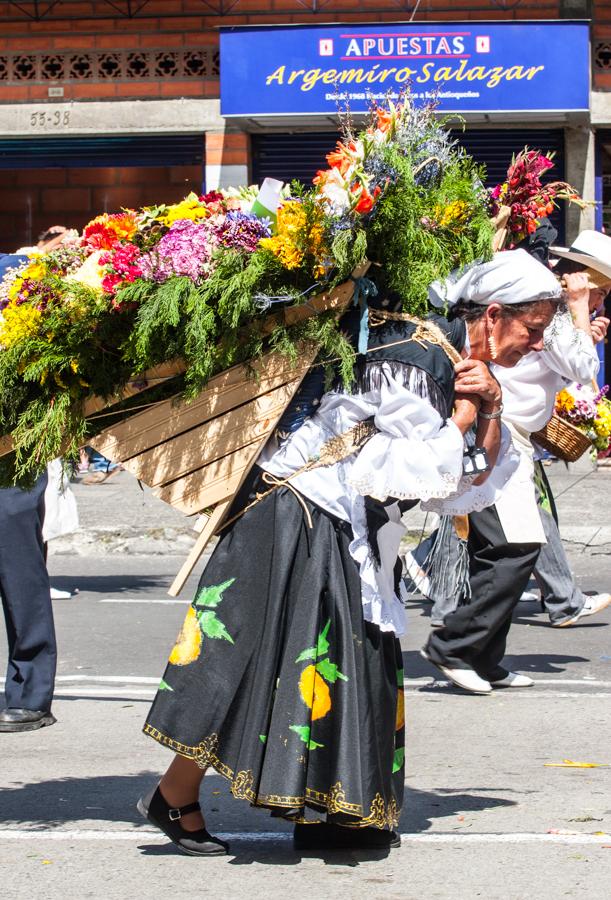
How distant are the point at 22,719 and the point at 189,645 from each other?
1.99m

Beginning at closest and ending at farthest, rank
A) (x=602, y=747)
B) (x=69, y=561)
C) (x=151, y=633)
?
(x=602, y=747) → (x=151, y=633) → (x=69, y=561)

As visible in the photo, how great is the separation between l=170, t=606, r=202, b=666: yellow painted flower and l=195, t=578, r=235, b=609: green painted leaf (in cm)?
5

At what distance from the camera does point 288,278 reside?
4.01m

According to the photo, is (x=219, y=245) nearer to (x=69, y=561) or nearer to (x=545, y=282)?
(x=545, y=282)

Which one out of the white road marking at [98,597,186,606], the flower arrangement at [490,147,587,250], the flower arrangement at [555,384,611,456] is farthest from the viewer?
the white road marking at [98,597,186,606]

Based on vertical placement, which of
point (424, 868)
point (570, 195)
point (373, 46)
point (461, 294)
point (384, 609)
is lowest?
point (424, 868)

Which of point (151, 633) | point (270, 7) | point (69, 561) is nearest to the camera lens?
point (151, 633)

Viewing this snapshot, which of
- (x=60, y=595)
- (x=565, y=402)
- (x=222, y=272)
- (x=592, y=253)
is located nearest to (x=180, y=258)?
(x=222, y=272)

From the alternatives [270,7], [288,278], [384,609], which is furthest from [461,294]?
[270,7]

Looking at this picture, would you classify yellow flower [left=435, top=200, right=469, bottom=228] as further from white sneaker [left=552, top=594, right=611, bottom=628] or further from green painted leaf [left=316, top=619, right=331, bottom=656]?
white sneaker [left=552, top=594, right=611, bottom=628]

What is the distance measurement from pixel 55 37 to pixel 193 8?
5.18ft

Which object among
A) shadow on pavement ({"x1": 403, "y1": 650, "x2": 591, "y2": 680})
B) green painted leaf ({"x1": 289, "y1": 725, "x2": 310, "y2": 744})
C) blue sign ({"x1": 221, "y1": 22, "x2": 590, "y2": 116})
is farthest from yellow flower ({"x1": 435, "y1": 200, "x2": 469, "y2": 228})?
blue sign ({"x1": 221, "y1": 22, "x2": 590, "y2": 116})

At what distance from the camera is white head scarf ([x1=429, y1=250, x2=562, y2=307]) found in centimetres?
414

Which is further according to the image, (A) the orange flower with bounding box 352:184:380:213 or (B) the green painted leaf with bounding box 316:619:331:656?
(B) the green painted leaf with bounding box 316:619:331:656
